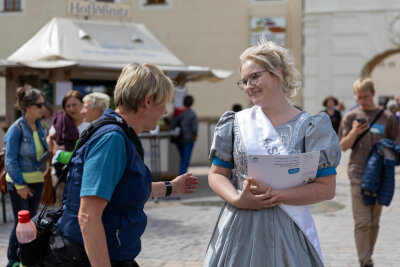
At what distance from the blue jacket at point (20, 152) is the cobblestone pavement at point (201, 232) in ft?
3.15

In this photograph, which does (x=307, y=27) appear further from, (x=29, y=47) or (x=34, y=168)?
(x=34, y=168)

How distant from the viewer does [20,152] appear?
18.7 feet

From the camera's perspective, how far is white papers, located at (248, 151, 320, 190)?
2719 mm

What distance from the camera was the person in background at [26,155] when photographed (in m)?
5.59

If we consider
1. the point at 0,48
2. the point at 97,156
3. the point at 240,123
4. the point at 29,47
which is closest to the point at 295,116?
the point at 240,123

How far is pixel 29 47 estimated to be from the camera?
39.2 feet

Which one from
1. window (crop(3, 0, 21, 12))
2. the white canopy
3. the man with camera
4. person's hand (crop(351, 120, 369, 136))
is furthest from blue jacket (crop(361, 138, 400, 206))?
window (crop(3, 0, 21, 12))

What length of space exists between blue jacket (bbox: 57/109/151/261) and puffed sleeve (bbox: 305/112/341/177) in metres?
0.80

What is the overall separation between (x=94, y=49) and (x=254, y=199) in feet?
31.5

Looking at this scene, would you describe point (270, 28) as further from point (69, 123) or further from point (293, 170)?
point (293, 170)

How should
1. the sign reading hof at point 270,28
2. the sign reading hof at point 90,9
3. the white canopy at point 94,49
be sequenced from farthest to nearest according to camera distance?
the sign reading hof at point 270,28 → the sign reading hof at point 90,9 → the white canopy at point 94,49

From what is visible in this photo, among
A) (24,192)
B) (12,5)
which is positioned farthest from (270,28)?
(24,192)

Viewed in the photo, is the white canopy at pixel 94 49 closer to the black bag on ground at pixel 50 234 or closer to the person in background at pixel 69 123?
the person in background at pixel 69 123

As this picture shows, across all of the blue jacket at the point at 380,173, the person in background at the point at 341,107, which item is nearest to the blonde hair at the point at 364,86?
the blue jacket at the point at 380,173
